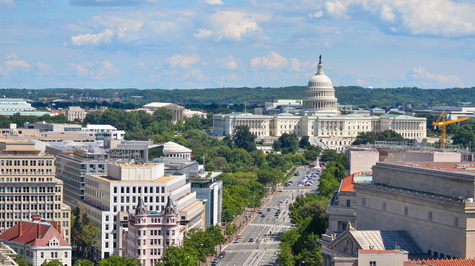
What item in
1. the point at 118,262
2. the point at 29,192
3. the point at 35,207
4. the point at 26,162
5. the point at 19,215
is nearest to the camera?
the point at 118,262

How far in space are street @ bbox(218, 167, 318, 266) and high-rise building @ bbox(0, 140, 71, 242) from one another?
62.8ft

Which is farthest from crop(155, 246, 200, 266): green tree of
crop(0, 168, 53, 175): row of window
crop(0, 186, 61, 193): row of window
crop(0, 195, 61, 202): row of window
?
crop(0, 168, 53, 175): row of window

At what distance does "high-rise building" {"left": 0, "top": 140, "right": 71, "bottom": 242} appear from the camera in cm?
12988

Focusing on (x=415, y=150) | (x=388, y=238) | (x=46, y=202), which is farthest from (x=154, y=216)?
(x=388, y=238)

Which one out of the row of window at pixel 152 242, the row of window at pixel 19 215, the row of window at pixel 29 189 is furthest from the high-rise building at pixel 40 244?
the row of window at pixel 29 189

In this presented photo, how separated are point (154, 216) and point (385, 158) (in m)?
24.3

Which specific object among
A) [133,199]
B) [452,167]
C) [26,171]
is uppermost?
[452,167]

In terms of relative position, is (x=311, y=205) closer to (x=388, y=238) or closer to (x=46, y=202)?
(x=46, y=202)

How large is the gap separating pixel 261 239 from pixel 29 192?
3281 cm

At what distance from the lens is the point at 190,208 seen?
436 ft

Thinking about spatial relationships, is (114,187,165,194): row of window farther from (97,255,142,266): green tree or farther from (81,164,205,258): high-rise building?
(97,255,142,266): green tree

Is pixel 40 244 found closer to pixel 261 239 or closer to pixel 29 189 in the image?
pixel 29 189

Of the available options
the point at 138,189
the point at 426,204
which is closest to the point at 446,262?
the point at 426,204

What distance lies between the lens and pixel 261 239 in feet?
492
